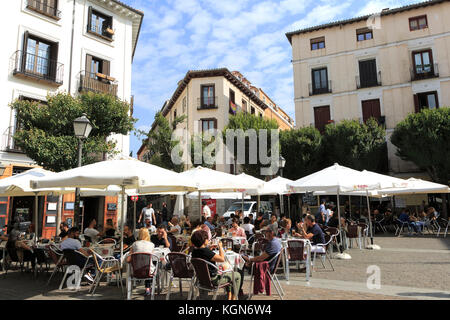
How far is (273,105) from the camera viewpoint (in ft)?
160

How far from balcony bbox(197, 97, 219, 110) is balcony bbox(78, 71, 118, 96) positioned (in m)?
13.5

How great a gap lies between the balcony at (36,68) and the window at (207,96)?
16532mm

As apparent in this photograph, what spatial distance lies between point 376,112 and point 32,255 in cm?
2600

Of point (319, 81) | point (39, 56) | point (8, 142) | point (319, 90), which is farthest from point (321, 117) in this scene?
point (8, 142)

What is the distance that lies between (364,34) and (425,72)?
579 cm

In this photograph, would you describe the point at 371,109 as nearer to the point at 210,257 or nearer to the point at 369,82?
the point at 369,82

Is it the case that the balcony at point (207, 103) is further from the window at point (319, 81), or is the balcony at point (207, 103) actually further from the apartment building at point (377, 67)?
the window at point (319, 81)

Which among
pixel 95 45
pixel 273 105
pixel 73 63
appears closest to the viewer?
pixel 73 63

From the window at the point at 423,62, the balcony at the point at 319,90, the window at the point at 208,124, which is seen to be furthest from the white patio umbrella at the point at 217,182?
the window at the point at 208,124

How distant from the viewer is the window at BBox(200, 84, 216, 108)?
3306cm

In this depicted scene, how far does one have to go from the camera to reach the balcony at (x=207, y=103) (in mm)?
32875

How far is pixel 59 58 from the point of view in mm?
18312
